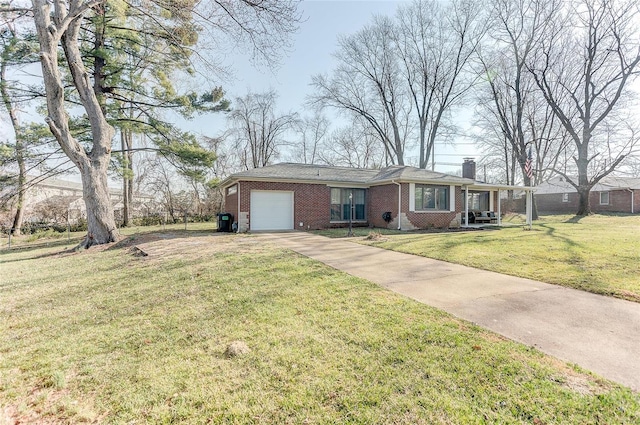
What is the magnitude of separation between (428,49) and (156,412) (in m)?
27.4

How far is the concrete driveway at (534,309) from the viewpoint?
9.24 feet

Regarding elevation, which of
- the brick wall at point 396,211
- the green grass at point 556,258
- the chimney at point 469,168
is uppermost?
the chimney at point 469,168

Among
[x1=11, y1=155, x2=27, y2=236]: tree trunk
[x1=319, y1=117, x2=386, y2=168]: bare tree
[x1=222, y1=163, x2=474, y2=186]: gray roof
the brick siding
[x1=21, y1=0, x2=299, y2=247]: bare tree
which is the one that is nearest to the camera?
[x1=21, y1=0, x2=299, y2=247]: bare tree

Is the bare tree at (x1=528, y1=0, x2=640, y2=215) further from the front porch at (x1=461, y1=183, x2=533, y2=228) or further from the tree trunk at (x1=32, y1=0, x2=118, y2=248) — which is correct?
the tree trunk at (x1=32, y1=0, x2=118, y2=248)

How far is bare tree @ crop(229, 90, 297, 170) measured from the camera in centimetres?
3000

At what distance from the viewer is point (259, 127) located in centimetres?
3066

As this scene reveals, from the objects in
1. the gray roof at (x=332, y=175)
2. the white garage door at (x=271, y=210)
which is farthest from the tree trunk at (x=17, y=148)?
the white garage door at (x=271, y=210)

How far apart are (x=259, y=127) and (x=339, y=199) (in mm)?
18572

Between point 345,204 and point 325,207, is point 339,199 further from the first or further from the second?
point 325,207

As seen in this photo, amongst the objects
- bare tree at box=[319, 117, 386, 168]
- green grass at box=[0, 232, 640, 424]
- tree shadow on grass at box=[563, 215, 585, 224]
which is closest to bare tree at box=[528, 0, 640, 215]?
tree shadow on grass at box=[563, 215, 585, 224]

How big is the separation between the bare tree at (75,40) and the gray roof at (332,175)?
505 cm

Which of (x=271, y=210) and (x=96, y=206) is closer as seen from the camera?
(x=96, y=206)

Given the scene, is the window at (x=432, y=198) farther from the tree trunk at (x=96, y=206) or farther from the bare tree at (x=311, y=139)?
the bare tree at (x=311, y=139)

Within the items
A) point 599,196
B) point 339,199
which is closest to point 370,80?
point 339,199
